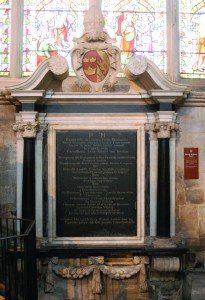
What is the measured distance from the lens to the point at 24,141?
263 inches

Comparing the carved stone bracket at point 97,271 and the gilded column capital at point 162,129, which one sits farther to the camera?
the gilded column capital at point 162,129

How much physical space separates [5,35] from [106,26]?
156cm

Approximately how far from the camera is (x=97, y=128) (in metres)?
6.86

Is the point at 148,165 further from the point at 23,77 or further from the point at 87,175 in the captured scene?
the point at 23,77

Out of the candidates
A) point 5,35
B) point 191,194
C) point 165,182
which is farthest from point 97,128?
point 5,35

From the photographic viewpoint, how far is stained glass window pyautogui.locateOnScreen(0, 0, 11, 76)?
770 cm

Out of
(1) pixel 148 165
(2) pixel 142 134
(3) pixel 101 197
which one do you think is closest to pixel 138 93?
(2) pixel 142 134

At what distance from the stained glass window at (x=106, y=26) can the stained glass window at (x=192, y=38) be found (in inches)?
11.4

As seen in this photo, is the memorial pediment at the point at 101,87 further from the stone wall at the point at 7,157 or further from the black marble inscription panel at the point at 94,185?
the black marble inscription panel at the point at 94,185

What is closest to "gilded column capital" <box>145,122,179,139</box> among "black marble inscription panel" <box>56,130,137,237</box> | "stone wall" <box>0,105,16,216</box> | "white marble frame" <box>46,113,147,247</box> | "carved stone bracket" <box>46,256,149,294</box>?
"white marble frame" <box>46,113,147,247</box>

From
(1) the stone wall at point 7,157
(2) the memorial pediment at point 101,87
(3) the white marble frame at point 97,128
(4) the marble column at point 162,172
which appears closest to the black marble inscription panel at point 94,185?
(3) the white marble frame at point 97,128

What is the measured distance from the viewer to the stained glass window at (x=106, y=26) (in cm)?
783

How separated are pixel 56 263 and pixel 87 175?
1215mm

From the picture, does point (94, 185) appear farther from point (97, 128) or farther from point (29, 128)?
point (29, 128)
